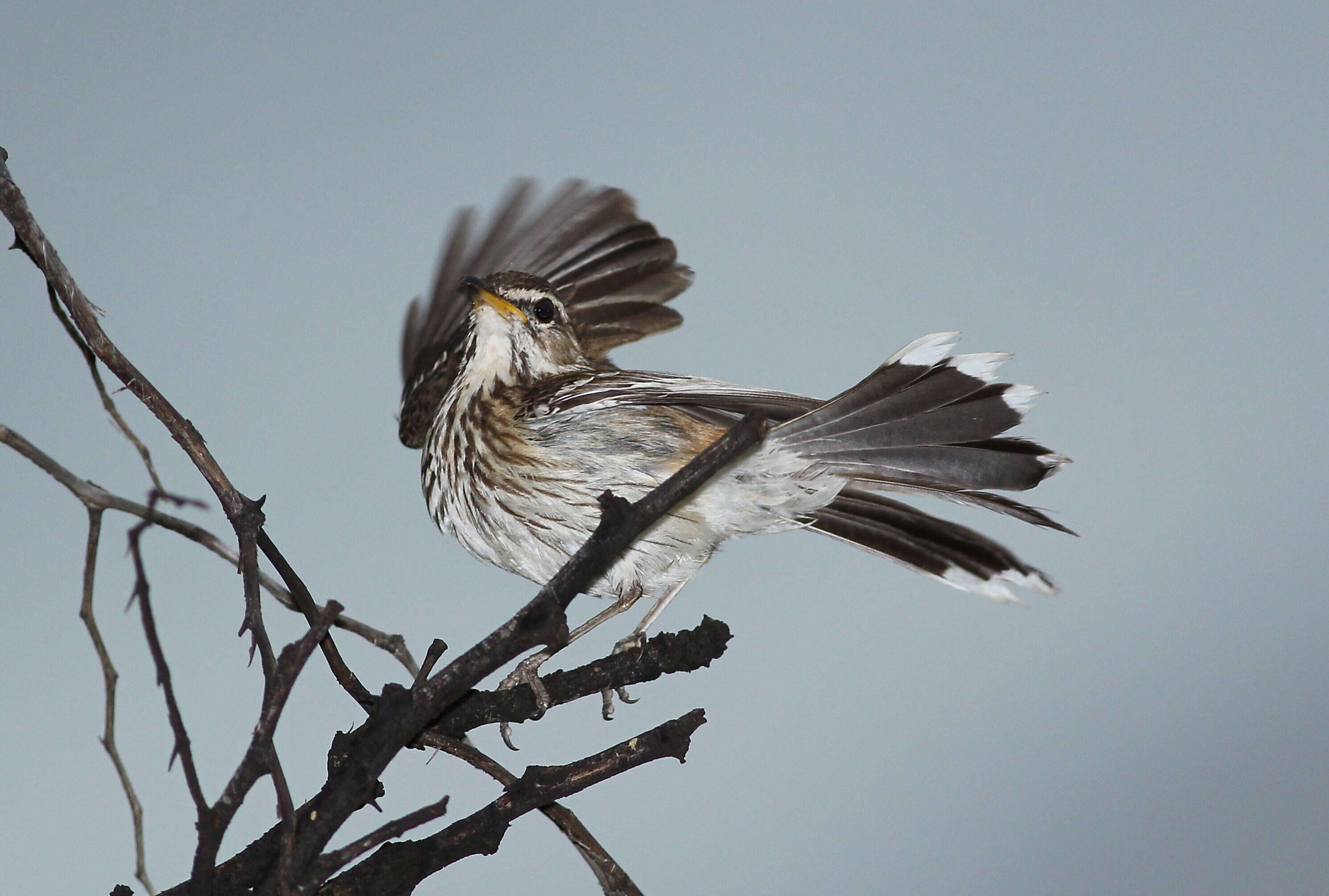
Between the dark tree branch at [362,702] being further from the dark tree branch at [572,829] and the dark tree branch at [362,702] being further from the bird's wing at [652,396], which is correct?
the bird's wing at [652,396]

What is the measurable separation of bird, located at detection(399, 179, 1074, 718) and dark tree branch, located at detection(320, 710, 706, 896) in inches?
3.5

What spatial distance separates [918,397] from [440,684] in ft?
1.90

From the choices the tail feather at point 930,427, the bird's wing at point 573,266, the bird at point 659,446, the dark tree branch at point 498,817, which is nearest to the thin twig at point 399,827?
the dark tree branch at point 498,817

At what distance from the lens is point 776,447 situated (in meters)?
1.22

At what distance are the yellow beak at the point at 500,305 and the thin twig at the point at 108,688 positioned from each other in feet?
2.22

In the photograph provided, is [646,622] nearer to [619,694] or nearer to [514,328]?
[619,694]

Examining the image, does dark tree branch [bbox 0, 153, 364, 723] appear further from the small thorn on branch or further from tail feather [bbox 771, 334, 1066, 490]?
tail feather [bbox 771, 334, 1066, 490]

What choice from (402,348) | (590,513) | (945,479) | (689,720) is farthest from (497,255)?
(689,720)

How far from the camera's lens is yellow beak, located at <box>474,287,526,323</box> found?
1.59 m

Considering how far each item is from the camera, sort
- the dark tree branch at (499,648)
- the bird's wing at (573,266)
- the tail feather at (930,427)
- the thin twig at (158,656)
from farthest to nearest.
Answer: the bird's wing at (573,266), the tail feather at (930,427), the dark tree branch at (499,648), the thin twig at (158,656)

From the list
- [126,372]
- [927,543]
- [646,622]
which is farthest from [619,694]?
[126,372]

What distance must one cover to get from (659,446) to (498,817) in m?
0.56

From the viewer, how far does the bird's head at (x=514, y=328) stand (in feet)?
5.26

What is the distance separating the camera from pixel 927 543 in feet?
4.60
